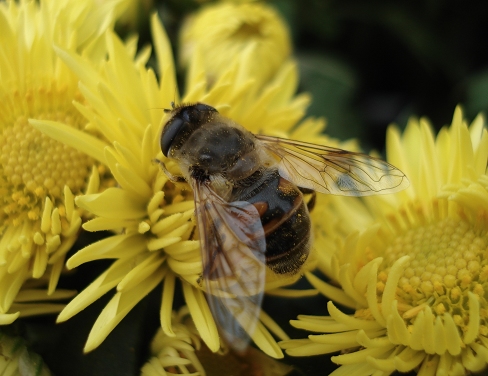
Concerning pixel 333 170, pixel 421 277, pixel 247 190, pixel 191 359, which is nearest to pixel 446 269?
pixel 421 277

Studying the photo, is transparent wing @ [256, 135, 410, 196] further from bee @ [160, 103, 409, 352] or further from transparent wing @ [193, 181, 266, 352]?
transparent wing @ [193, 181, 266, 352]

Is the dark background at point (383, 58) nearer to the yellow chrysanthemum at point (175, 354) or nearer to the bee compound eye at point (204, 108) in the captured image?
the bee compound eye at point (204, 108)

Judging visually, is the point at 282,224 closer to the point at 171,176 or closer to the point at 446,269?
the point at 171,176

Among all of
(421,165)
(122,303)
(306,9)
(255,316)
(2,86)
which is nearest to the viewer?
(255,316)

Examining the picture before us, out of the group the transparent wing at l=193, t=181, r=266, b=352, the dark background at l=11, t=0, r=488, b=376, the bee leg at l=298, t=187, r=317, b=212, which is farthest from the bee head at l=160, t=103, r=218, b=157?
the dark background at l=11, t=0, r=488, b=376

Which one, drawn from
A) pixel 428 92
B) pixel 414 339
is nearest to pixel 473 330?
pixel 414 339

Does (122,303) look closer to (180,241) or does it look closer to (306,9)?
(180,241)
